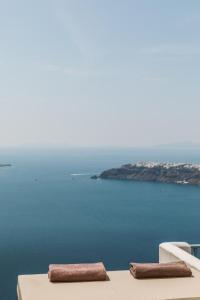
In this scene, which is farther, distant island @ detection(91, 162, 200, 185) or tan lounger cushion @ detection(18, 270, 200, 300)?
distant island @ detection(91, 162, 200, 185)

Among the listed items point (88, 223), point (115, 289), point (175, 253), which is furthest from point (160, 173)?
Answer: point (115, 289)

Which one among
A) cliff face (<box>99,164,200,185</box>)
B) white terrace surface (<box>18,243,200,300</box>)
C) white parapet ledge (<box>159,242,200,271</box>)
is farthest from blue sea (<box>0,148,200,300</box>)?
white terrace surface (<box>18,243,200,300</box>)

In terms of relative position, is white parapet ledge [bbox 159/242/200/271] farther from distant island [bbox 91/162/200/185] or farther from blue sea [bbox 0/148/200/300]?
distant island [bbox 91/162/200/185]

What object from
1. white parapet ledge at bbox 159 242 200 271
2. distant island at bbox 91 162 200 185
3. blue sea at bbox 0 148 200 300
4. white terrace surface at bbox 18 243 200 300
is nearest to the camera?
white terrace surface at bbox 18 243 200 300

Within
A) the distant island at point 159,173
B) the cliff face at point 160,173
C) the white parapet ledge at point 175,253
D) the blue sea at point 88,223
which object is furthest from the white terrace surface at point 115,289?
the cliff face at point 160,173

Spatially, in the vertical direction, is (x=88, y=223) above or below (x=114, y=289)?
below

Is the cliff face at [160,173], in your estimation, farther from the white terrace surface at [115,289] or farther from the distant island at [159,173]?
the white terrace surface at [115,289]

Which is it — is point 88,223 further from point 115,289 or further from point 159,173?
point 115,289
